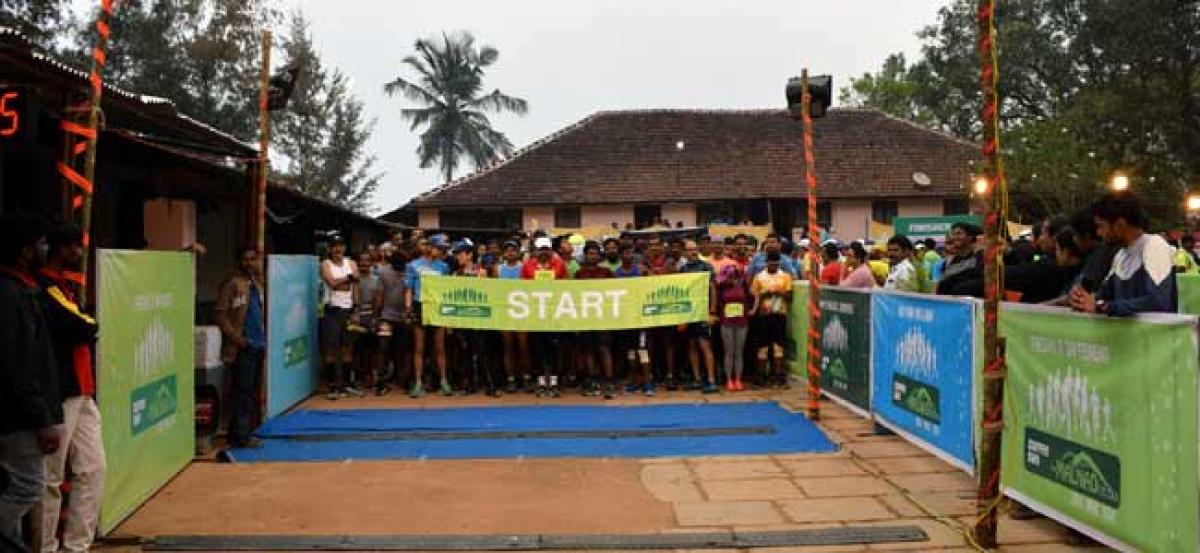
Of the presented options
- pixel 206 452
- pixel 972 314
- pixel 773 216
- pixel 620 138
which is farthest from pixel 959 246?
pixel 620 138

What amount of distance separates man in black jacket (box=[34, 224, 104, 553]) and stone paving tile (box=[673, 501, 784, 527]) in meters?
3.30

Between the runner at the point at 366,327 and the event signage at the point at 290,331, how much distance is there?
50 cm

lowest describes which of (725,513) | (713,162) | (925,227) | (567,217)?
(725,513)

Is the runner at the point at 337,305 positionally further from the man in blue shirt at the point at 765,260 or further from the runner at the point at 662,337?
the man in blue shirt at the point at 765,260

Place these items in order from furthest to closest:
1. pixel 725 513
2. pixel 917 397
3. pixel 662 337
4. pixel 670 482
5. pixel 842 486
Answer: pixel 662 337, pixel 917 397, pixel 670 482, pixel 842 486, pixel 725 513

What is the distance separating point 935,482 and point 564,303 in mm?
5454

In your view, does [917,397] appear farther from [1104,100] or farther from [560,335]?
[1104,100]

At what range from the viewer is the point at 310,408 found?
34.0 ft

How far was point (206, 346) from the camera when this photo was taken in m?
8.12

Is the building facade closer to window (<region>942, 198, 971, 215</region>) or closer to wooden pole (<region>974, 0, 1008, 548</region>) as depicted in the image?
window (<region>942, 198, 971, 215</region>)

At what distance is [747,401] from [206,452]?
551cm

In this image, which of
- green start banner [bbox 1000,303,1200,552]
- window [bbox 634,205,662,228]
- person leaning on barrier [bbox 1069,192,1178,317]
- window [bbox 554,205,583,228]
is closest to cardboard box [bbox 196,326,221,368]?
green start banner [bbox 1000,303,1200,552]

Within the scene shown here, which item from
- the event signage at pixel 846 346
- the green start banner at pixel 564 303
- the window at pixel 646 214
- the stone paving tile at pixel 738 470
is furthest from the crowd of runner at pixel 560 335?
the window at pixel 646 214

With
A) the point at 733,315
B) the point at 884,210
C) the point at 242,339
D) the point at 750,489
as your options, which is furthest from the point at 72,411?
the point at 884,210
